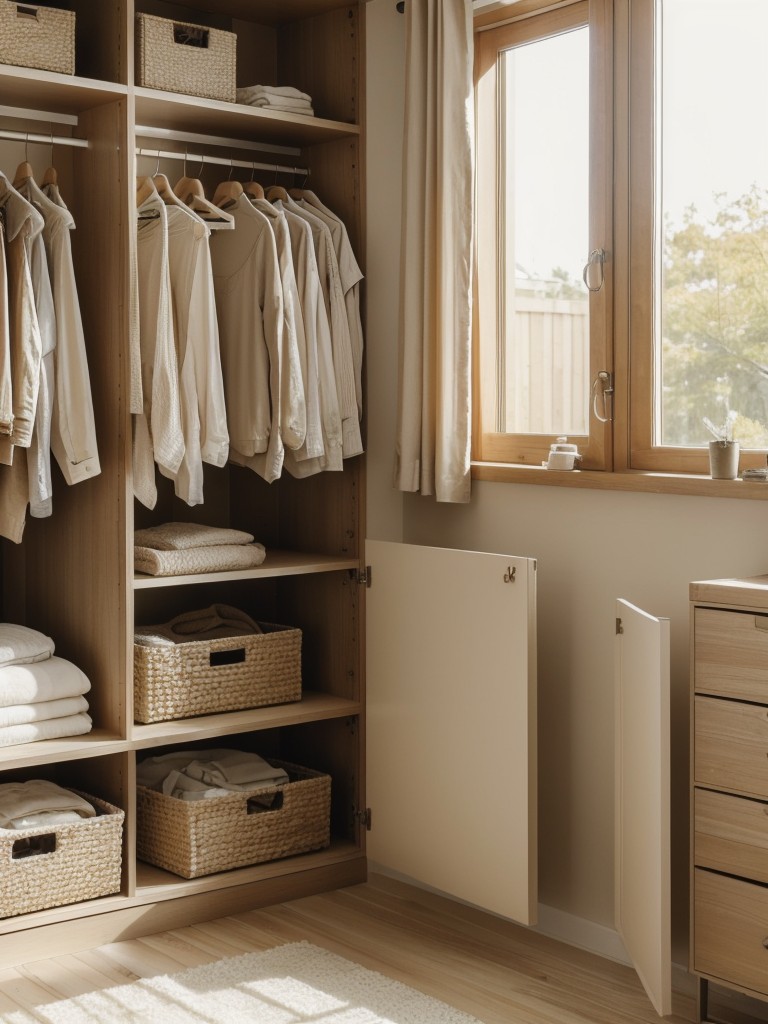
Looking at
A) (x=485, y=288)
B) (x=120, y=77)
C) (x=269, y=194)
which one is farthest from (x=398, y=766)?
(x=120, y=77)

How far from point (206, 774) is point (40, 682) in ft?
1.87

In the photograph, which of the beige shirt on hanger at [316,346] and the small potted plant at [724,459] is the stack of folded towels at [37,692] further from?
the small potted plant at [724,459]

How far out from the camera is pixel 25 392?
8.79 ft

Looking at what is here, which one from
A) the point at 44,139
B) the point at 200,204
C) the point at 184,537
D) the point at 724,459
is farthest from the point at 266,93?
the point at 724,459

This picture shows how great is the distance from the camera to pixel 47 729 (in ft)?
9.30

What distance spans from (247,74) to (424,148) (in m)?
0.71

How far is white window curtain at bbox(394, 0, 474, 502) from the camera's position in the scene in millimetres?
3035

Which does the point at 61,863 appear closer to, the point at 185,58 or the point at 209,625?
the point at 209,625

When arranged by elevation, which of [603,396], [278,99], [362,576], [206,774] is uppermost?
[278,99]

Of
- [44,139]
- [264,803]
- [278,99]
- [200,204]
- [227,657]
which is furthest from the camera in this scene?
[227,657]

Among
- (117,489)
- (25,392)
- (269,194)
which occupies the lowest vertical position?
(117,489)

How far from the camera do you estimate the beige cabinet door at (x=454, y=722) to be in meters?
2.77

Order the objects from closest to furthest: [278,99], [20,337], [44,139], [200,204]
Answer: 1. [20,337]
2. [44,139]
3. [200,204]
4. [278,99]

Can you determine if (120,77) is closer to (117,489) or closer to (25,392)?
(25,392)
